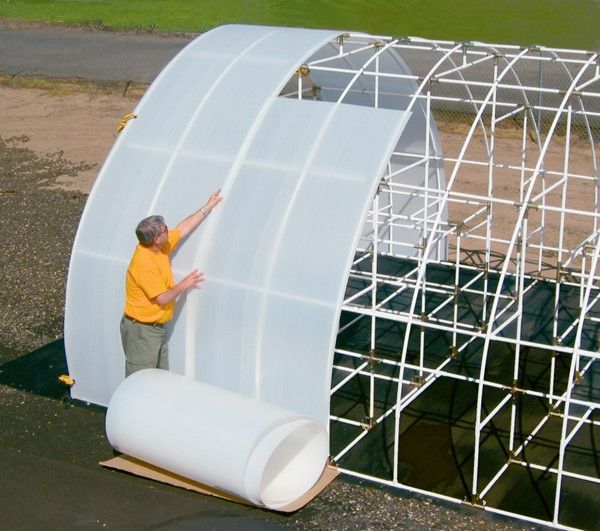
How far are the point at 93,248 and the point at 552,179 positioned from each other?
13.5 metres

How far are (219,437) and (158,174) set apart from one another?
3643mm

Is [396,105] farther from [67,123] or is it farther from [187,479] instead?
[67,123]

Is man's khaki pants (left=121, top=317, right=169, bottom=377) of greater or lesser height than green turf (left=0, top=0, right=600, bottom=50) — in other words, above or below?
below

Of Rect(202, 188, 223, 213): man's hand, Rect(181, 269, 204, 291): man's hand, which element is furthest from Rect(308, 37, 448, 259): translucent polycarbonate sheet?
Rect(181, 269, 204, 291): man's hand

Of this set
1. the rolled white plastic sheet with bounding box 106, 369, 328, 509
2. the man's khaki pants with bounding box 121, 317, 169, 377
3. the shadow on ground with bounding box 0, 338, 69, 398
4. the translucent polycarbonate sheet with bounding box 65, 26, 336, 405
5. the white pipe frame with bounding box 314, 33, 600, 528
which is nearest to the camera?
the rolled white plastic sheet with bounding box 106, 369, 328, 509

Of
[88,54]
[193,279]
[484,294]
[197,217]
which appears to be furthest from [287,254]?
[88,54]

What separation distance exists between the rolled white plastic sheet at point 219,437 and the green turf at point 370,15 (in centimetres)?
2736

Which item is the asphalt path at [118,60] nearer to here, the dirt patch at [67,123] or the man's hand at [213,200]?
the dirt patch at [67,123]

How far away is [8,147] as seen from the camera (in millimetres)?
25938

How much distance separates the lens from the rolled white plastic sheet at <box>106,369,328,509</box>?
9.69m

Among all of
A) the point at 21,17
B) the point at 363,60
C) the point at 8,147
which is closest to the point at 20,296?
the point at 363,60

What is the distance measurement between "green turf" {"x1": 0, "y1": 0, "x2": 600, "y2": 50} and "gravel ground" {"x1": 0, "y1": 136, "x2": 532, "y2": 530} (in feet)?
79.5

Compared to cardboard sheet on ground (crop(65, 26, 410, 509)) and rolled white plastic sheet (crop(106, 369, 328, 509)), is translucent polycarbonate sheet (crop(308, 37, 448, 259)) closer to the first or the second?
cardboard sheet on ground (crop(65, 26, 410, 509))

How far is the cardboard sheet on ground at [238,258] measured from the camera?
10.1 m
